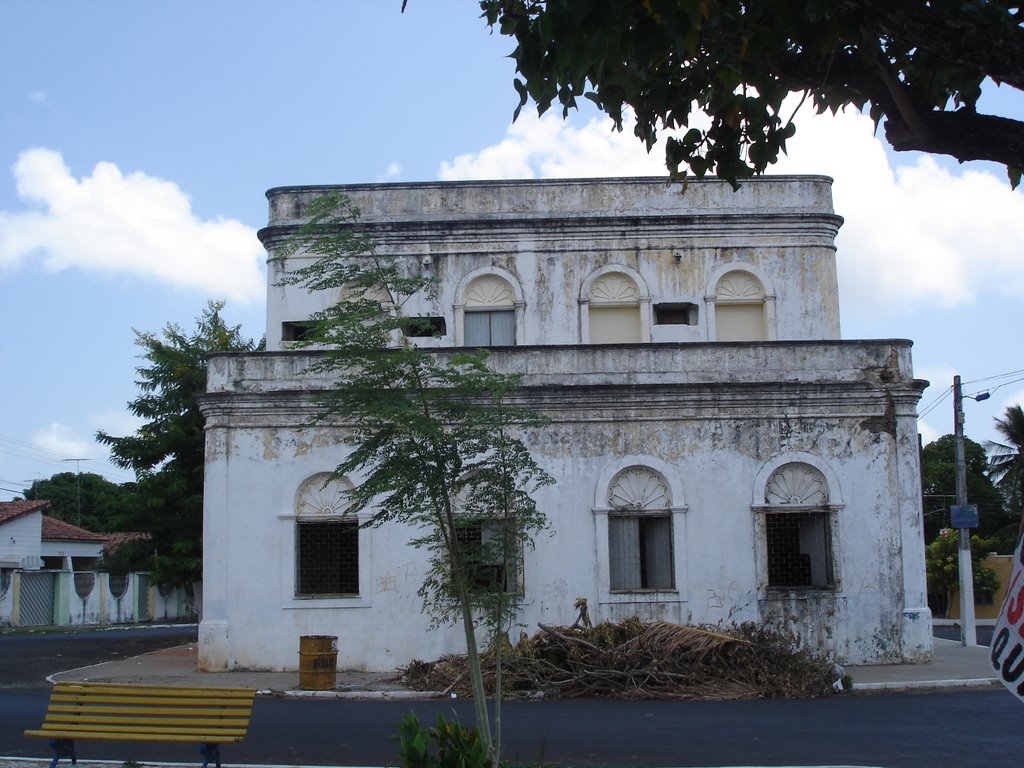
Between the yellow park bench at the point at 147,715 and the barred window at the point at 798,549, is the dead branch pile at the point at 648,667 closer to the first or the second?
the barred window at the point at 798,549

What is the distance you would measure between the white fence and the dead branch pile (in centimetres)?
2480

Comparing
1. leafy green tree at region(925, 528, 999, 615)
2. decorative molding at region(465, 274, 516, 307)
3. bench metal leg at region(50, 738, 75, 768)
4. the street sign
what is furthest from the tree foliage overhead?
leafy green tree at region(925, 528, 999, 615)

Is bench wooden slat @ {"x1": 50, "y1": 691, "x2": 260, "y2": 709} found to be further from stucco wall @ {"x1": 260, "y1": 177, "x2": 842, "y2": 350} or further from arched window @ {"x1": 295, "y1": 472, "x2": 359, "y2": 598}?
stucco wall @ {"x1": 260, "y1": 177, "x2": 842, "y2": 350}

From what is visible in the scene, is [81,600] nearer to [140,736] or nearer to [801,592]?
[801,592]

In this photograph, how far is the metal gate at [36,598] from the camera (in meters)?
42.9

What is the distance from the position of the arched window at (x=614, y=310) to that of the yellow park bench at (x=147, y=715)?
1560 centimetres

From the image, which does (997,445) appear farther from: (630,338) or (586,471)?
(586,471)

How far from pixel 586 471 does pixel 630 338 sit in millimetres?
4854

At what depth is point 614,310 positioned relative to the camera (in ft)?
80.3

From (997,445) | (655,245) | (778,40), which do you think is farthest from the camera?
(997,445)

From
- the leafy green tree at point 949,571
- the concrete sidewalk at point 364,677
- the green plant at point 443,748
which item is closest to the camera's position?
the green plant at point 443,748

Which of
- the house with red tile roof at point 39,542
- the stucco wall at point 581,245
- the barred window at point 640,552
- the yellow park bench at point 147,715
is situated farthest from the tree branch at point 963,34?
the house with red tile roof at point 39,542

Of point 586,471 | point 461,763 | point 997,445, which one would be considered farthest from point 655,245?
point 997,445

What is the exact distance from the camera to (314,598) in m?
20.3
